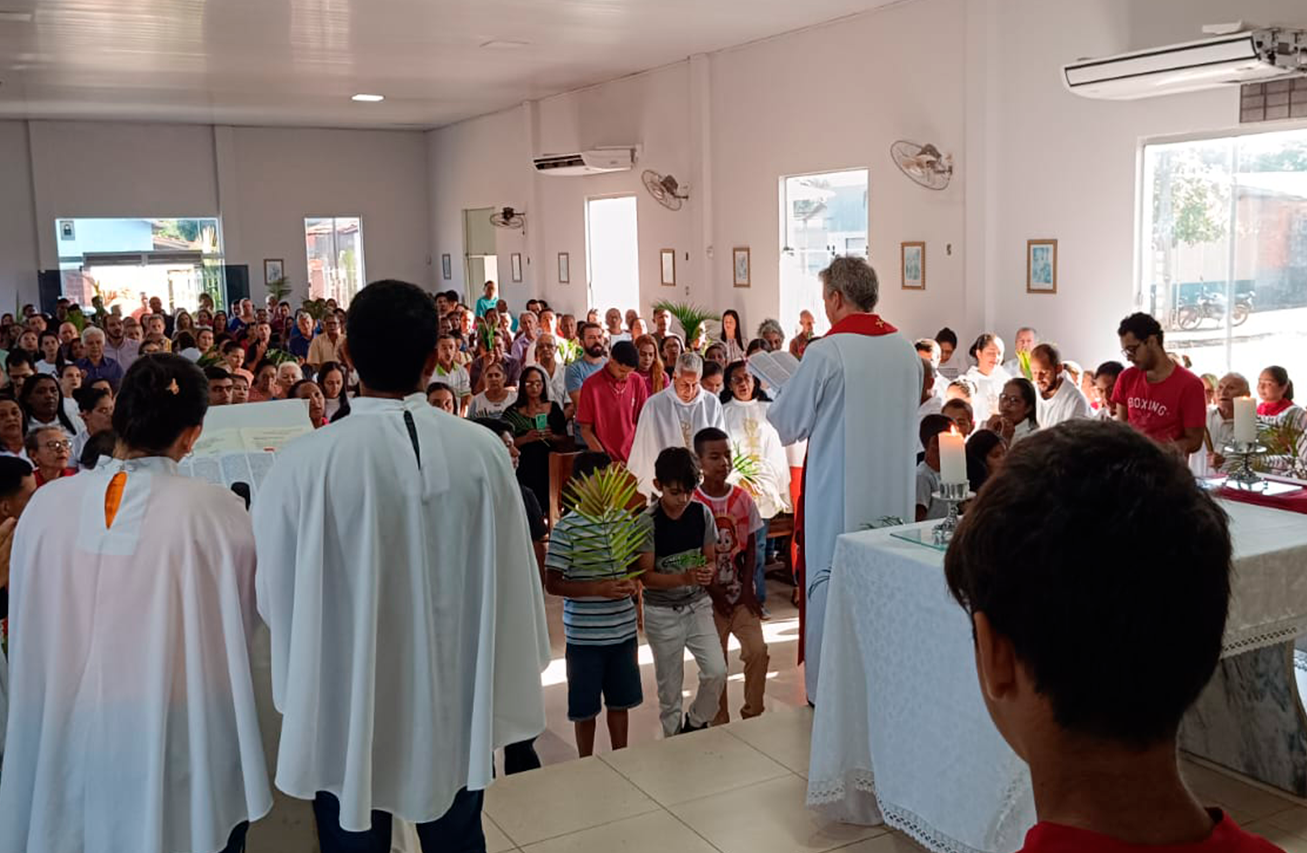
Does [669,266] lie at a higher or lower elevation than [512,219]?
lower

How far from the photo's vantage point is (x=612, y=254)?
53.8 ft

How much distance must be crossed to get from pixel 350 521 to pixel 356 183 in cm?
1993

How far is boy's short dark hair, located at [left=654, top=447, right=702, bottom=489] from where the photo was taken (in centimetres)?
495

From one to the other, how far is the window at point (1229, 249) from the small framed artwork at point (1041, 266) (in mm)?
702

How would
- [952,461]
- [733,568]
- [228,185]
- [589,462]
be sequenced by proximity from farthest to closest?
[228,185] → [589,462] → [733,568] → [952,461]

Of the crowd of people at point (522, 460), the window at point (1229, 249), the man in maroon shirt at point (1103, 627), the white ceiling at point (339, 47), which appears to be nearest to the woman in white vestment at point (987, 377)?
the crowd of people at point (522, 460)

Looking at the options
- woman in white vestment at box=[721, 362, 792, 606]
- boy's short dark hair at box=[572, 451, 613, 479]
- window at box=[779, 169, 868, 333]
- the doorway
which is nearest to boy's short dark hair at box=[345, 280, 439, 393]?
boy's short dark hair at box=[572, 451, 613, 479]

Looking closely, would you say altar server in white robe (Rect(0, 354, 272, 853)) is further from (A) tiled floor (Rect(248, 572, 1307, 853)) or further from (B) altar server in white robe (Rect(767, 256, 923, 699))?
(B) altar server in white robe (Rect(767, 256, 923, 699))

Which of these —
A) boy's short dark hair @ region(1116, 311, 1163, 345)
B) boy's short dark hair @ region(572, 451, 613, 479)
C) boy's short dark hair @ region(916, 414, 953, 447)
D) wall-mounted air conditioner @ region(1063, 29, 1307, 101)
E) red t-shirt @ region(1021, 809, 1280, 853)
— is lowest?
boy's short dark hair @ region(572, 451, 613, 479)

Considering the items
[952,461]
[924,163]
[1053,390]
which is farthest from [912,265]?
[952,461]

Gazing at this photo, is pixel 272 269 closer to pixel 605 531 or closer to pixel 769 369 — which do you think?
pixel 769 369

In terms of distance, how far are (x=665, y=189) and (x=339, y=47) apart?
12.9 feet

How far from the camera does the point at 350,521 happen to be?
243cm

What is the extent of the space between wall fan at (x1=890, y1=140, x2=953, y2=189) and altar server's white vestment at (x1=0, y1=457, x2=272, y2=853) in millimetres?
8603
